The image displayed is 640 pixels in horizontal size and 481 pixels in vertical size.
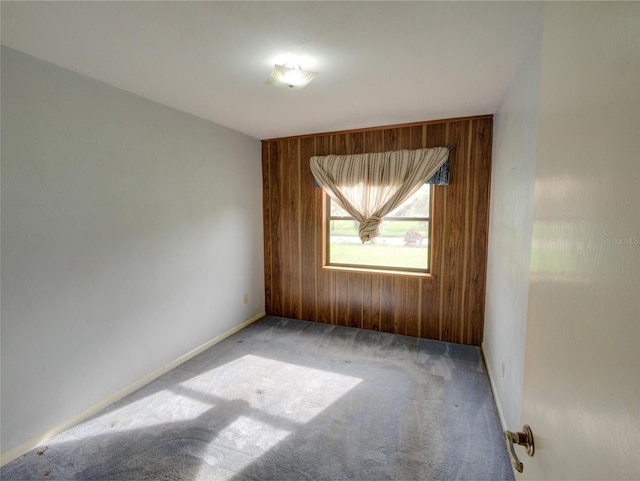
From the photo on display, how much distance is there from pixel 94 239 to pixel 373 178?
2552 millimetres

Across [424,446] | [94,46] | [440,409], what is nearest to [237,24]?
[94,46]

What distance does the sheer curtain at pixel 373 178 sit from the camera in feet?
9.98

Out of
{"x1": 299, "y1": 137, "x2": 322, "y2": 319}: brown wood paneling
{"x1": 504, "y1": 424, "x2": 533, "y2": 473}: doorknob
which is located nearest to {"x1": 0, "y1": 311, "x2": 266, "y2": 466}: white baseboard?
{"x1": 299, "y1": 137, "x2": 322, "y2": 319}: brown wood paneling

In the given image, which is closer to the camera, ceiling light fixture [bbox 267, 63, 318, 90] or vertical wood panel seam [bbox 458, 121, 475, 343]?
ceiling light fixture [bbox 267, 63, 318, 90]

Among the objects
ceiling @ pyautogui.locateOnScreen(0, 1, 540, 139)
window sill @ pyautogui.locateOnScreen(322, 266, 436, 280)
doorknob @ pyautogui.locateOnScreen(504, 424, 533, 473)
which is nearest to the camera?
doorknob @ pyautogui.locateOnScreen(504, 424, 533, 473)

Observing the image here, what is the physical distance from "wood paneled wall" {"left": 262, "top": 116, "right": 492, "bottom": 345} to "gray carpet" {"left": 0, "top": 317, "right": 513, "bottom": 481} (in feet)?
1.67

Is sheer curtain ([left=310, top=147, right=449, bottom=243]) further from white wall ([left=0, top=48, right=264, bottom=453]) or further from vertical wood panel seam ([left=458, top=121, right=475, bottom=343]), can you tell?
white wall ([left=0, top=48, right=264, bottom=453])

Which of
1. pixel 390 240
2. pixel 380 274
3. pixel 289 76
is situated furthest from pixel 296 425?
pixel 289 76

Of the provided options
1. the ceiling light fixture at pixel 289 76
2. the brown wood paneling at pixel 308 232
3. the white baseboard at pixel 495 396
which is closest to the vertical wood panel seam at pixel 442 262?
the white baseboard at pixel 495 396

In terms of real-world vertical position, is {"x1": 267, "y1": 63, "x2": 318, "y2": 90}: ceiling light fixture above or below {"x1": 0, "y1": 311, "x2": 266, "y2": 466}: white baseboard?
above

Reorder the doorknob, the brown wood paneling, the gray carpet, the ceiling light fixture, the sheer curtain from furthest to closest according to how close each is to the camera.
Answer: the brown wood paneling
the sheer curtain
the ceiling light fixture
the gray carpet
the doorknob

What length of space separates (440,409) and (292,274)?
222cm

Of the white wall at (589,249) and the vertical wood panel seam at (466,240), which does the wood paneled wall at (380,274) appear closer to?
the vertical wood panel seam at (466,240)

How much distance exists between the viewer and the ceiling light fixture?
1779 mm
